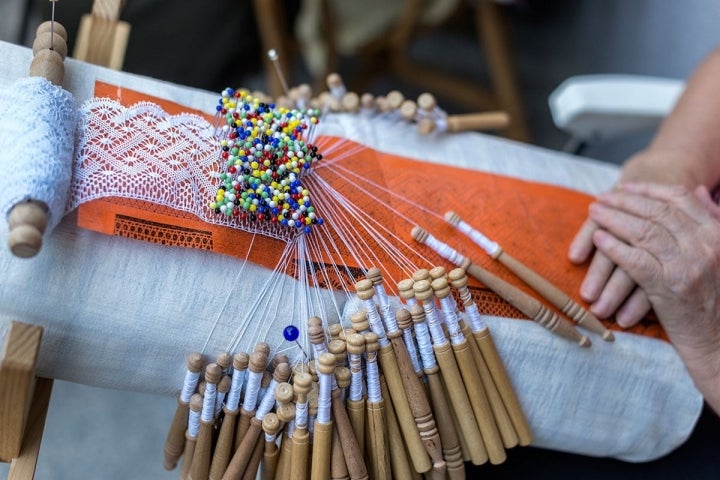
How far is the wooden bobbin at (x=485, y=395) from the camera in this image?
917 millimetres

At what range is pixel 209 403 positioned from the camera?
0.86 meters

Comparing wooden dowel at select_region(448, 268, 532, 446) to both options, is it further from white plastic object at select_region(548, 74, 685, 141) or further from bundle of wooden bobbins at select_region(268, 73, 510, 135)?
white plastic object at select_region(548, 74, 685, 141)

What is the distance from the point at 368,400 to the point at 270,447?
0.13 metres

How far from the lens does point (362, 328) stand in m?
0.87

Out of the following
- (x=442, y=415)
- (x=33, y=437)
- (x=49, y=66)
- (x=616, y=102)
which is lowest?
(x=33, y=437)

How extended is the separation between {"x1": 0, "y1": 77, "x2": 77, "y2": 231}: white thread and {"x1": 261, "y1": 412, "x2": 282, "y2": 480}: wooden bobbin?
33 cm

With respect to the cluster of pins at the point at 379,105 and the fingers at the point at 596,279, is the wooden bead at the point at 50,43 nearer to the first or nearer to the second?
the cluster of pins at the point at 379,105

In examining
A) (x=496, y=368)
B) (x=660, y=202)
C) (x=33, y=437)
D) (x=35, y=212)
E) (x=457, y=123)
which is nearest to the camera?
(x=35, y=212)

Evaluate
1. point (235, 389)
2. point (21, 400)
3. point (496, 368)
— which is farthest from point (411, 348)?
point (21, 400)

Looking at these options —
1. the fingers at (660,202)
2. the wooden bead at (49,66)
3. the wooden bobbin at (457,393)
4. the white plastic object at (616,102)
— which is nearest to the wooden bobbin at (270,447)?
the wooden bobbin at (457,393)

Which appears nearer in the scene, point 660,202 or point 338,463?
point 338,463

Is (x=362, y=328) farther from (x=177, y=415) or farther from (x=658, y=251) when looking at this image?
(x=658, y=251)

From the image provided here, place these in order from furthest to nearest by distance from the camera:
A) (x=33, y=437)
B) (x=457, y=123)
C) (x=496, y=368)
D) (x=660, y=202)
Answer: (x=457, y=123), (x=660, y=202), (x=496, y=368), (x=33, y=437)

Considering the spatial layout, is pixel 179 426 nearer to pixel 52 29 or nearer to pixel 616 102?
pixel 52 29
